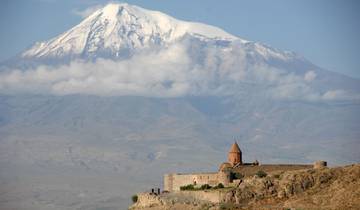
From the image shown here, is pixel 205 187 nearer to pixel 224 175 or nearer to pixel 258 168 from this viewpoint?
pixel 224 175

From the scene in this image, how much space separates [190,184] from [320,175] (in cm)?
1506

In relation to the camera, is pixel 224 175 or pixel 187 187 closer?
pixel 224 175

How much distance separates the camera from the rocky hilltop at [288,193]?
183ft

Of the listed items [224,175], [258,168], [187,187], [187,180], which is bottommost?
[187,187]

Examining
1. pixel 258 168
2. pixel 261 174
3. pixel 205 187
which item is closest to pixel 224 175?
pixel 205 187

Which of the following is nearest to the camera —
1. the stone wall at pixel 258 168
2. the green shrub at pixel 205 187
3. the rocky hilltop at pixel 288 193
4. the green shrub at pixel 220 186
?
the rocky hilltop at pixel 288 193

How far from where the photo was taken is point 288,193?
5944cm

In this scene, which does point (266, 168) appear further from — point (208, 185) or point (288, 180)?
point (288, 180)

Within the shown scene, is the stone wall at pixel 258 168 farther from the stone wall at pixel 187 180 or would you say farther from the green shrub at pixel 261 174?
the stone wall at pixel 187 180

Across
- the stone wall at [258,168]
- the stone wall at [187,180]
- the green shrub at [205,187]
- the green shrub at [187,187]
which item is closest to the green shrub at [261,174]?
the stone wall at [258,168]

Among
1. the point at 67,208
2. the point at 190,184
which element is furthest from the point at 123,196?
the point at 190,184

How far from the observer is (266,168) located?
244 ft

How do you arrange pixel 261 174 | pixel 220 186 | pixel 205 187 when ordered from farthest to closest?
pixel 261 174, pixel 205 187, pixel 220 186

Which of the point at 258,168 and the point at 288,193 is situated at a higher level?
the point at 258,168
